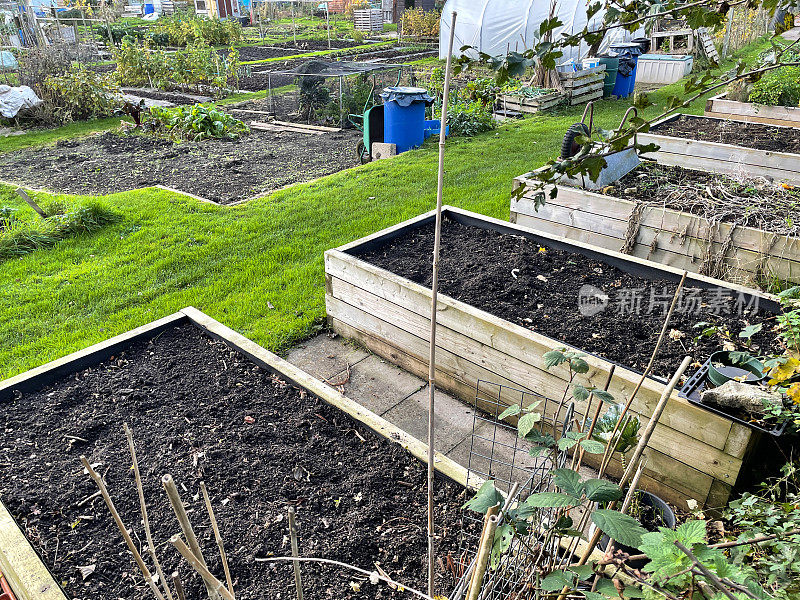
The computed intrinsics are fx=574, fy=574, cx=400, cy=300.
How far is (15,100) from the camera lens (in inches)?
427

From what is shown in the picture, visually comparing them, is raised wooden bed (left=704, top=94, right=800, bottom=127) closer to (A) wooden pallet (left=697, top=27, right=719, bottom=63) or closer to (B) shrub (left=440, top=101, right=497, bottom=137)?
(B) shrub (left=440, top=101, right=497, bottom=137)

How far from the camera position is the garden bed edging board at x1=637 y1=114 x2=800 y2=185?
5625mm

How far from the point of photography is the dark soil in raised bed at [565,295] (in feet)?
10.9

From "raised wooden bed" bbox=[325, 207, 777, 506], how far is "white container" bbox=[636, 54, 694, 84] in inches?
412

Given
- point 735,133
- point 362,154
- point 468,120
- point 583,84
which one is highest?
point 735,133

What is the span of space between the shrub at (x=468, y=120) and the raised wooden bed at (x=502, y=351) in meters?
5.08

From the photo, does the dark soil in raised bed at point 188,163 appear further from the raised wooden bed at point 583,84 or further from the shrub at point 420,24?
the shrub at point 420,24

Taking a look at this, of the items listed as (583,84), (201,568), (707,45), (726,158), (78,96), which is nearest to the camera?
(201,568)

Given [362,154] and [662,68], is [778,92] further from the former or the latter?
[662,68]

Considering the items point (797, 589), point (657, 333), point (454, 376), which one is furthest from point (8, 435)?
point (657, 333)

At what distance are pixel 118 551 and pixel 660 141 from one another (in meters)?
6.26

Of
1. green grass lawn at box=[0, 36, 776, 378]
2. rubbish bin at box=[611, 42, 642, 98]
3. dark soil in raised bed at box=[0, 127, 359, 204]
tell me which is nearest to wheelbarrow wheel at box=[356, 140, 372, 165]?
dark soil in raised bed at box=[0, 127, 359, 204]

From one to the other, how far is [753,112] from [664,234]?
4.25 meters

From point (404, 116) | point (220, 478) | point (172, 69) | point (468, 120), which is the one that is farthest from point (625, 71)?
point (220, 478)
